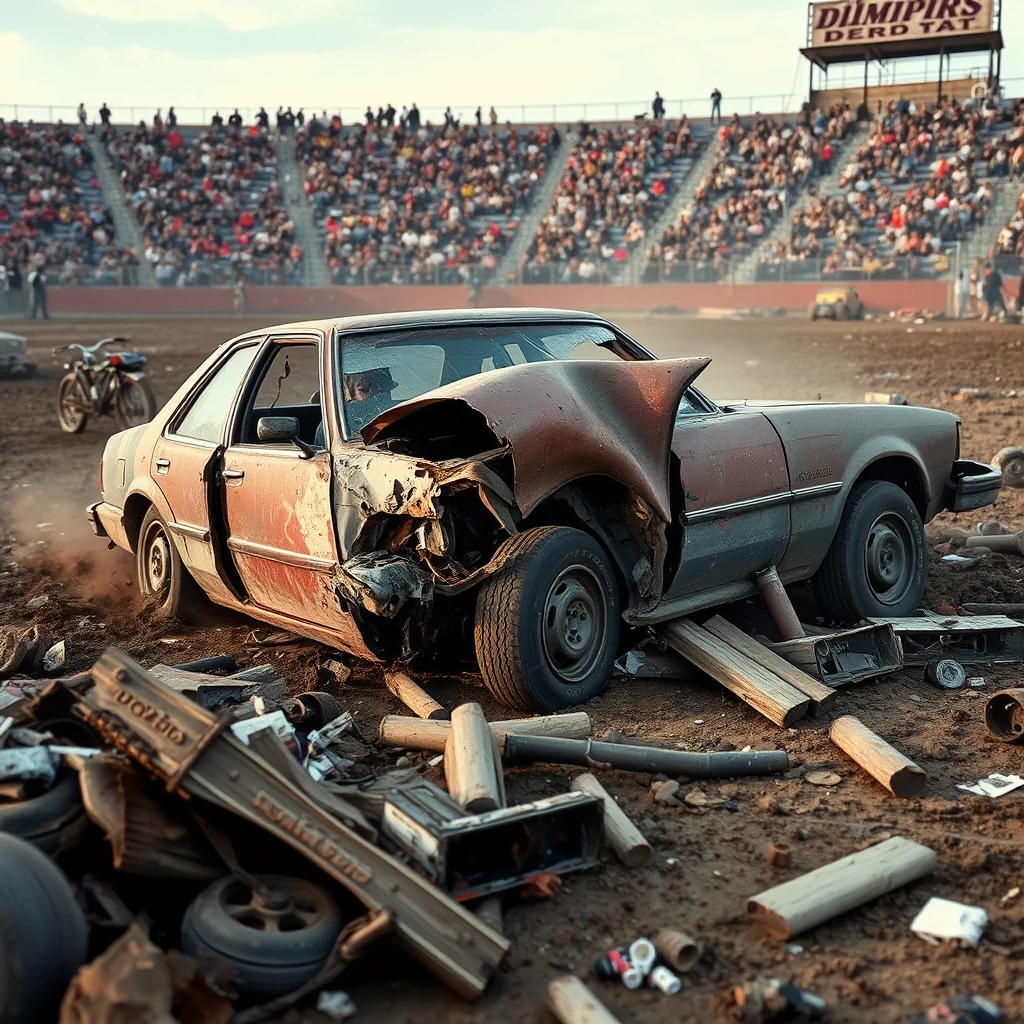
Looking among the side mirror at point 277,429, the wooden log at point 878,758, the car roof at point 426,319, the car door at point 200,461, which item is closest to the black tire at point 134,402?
the car door at point 200,461

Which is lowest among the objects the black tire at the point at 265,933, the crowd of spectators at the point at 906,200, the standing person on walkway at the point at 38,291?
the black tire at the point at 265,933

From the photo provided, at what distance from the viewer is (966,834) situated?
376cm

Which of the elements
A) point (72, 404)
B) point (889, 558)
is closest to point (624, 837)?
point (889, 558)

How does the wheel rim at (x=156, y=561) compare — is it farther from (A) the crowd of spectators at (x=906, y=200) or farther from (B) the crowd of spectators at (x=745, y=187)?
(B) the crowd of spectators at (x=745, y=187)

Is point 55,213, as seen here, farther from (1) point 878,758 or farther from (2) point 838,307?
(1) point 878,758

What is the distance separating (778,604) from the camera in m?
5.42

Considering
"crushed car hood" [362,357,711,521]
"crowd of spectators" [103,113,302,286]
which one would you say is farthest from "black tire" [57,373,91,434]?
"crowd of spectators" [103,113,302,286]

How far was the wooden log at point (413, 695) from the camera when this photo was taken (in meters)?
4.66

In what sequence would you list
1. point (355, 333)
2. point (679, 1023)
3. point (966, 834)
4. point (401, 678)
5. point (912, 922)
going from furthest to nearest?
point (355, 333) < point (401, 678) < point (966, 834) < point (912, 922) < point (679, 1023)

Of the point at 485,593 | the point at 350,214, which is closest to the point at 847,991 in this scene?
the point at 485,593

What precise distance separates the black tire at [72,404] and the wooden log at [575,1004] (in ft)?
40.8

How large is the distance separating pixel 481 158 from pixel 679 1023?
37941 mm

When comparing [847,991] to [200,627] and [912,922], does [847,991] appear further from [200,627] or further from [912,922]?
[200,627]

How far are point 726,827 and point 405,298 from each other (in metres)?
29.4
